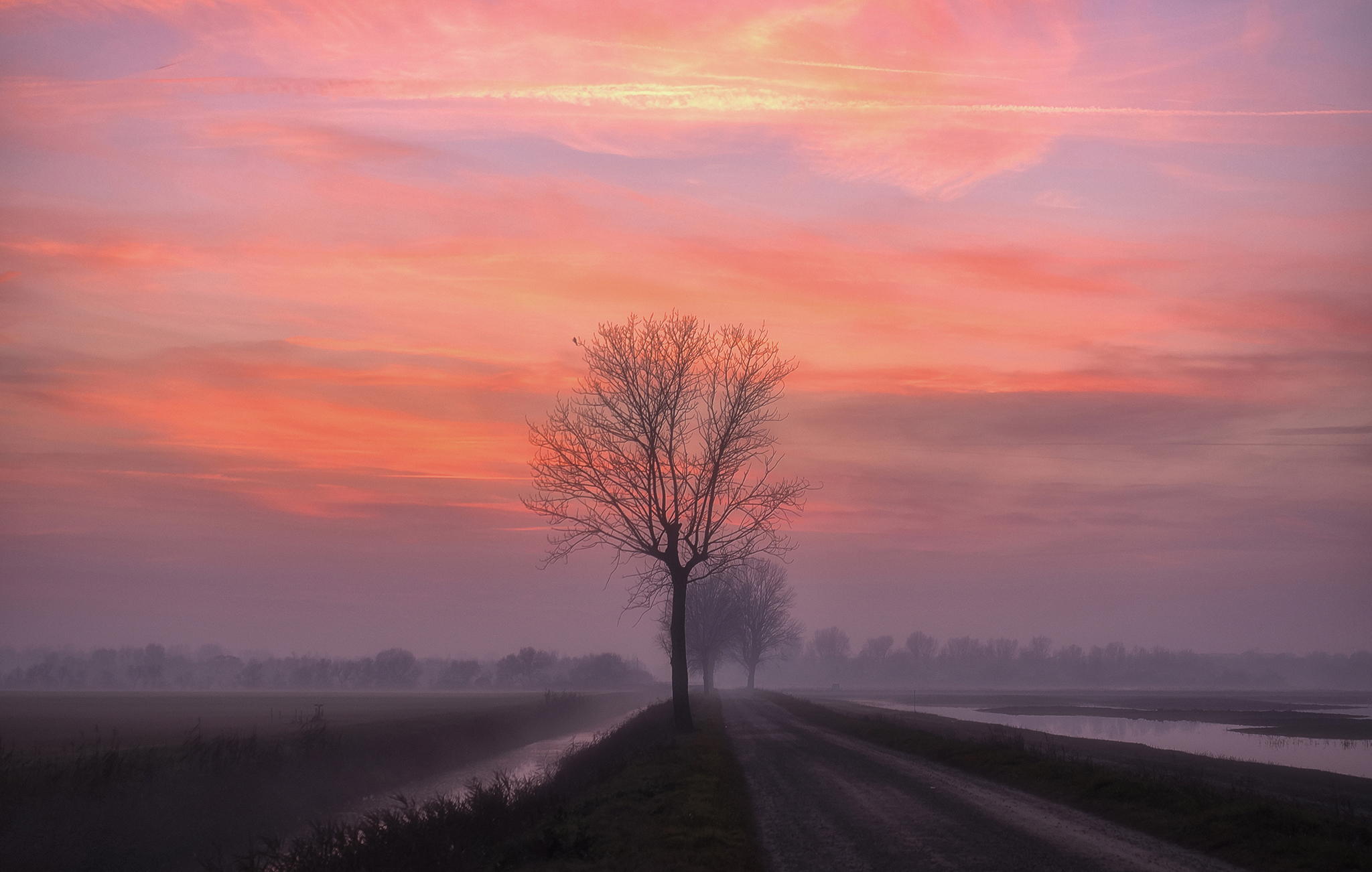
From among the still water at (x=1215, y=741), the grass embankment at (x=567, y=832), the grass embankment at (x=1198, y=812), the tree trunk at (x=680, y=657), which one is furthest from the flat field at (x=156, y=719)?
the still water at (x=1215, y=741)

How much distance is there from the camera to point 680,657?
1412 inches

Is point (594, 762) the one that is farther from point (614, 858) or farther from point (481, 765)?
point (481, 765)

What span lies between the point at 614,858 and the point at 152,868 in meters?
16.3

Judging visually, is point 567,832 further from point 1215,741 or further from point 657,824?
point 1215,741

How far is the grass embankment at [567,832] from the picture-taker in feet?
42.8

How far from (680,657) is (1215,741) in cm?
2926

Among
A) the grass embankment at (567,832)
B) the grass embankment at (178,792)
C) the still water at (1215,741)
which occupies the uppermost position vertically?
the grass embankment at (567,832)

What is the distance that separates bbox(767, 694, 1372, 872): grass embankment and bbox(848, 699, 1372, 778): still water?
12236 millimetres

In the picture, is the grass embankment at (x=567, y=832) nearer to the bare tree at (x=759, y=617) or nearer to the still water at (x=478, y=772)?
the still water at (x=478, y=772)

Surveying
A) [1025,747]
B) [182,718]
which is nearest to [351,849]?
[1025,747]

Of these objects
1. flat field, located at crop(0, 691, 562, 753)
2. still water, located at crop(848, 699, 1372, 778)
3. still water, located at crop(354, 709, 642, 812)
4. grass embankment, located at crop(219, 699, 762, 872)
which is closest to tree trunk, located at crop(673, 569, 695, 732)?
still water, located at crop(354, 709, 642, 812)

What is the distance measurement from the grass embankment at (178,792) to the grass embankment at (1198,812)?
1577cm

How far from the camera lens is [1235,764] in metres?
28.5

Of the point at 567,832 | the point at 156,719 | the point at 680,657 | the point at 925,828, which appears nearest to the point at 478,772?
the point at 680,657
